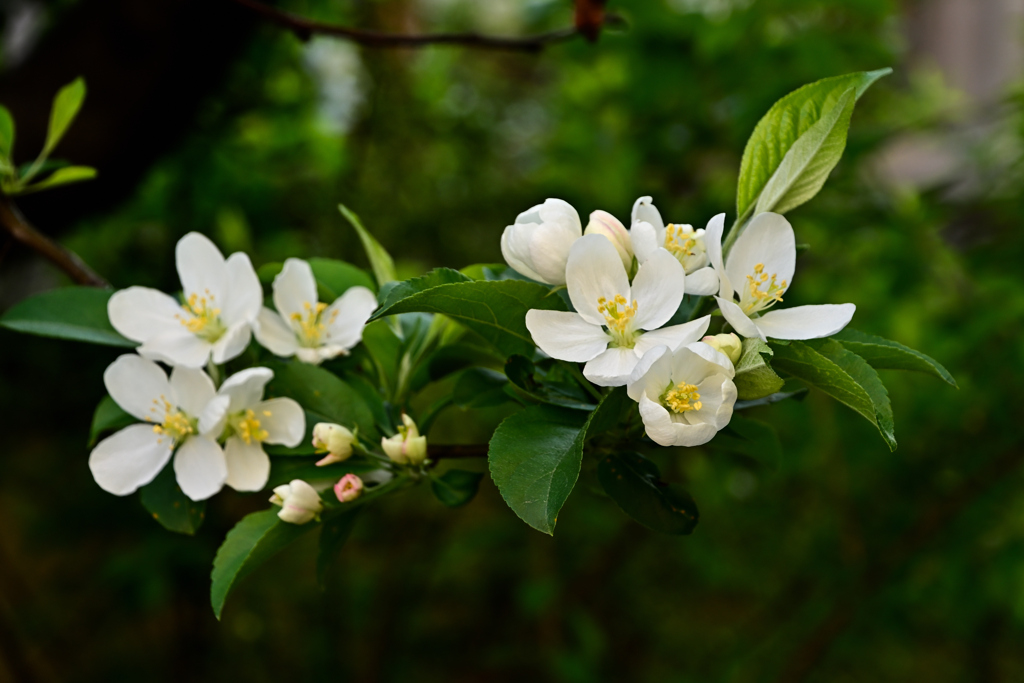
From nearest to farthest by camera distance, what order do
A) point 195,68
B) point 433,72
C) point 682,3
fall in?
point 195,68 < point 682,3 < point 433,72

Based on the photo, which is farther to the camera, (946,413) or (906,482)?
(906,482)

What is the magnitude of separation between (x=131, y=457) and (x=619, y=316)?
40 centimetres

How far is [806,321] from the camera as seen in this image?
0.50 metres

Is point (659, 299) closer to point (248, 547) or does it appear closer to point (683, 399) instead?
point (683, 399)

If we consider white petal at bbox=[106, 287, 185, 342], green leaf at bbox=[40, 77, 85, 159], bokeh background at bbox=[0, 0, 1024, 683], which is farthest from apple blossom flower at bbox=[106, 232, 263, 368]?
bokeh background at bbox=[0, 0, 1024, 683]

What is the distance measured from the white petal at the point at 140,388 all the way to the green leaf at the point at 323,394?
8 cm

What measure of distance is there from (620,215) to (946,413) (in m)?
0.84

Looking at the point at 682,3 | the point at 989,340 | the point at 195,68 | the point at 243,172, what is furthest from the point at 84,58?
the point at 989,340

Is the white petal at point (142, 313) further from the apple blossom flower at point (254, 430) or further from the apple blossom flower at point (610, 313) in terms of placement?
the apple blossom flower at point (610, 313)

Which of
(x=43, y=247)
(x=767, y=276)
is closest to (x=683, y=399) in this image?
(x=767, y=276)

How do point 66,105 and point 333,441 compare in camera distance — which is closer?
point 333,441

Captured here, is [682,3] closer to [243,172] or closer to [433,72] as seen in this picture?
[433,72]

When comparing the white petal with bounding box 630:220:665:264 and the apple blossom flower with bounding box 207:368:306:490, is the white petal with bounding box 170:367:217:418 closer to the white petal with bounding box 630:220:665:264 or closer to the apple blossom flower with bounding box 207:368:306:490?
the apple blossom flower with bounding box 207:368:306:490

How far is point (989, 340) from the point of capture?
4.93ft
